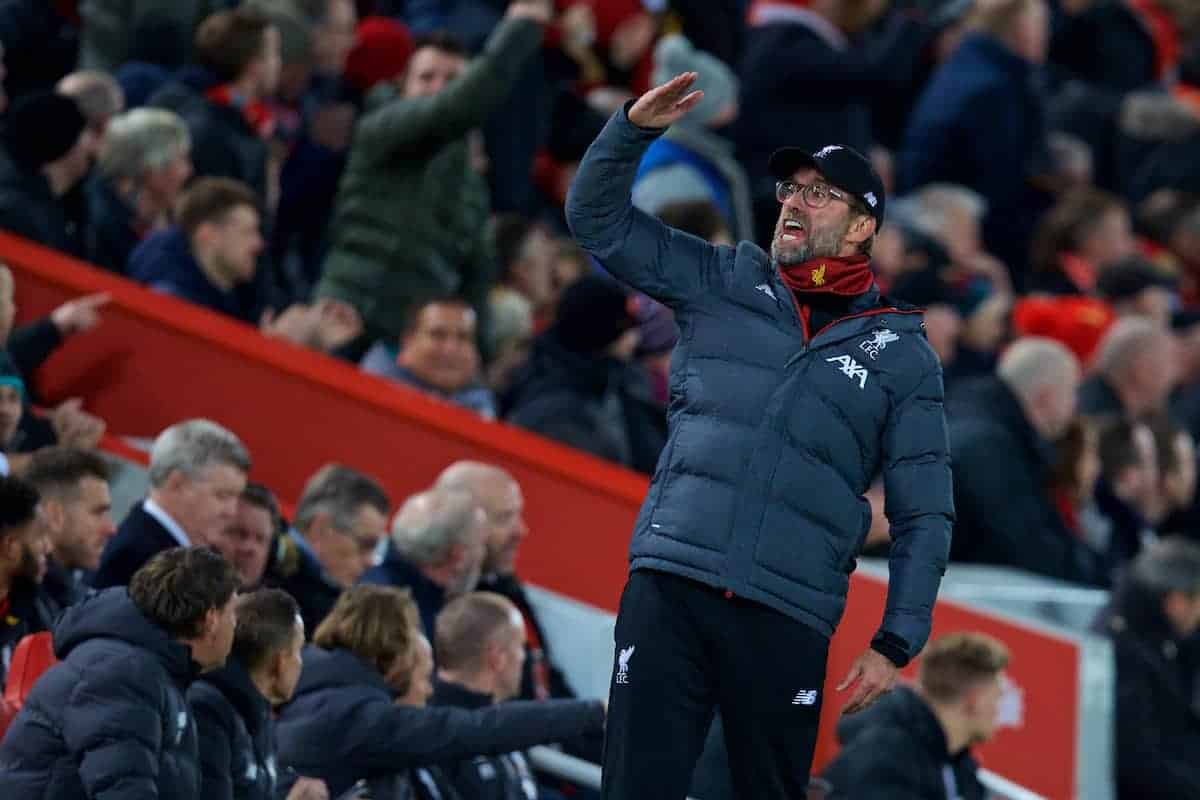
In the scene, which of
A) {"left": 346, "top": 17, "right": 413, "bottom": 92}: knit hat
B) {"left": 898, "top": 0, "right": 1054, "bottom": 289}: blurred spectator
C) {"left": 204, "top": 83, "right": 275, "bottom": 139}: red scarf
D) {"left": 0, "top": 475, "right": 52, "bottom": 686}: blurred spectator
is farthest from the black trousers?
{"left": 898, "top": 0, "right": 1054, "bottom": 289}: blurred spectator

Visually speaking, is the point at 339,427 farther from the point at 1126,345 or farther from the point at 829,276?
the point at 1126,345

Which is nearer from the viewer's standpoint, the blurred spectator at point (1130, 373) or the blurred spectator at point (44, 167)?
the blurred spectator at point (44, 167)

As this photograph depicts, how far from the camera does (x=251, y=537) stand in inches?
324

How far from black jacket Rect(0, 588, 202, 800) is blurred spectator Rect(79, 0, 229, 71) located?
17.3 ft

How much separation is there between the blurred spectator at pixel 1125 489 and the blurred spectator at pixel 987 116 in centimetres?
326

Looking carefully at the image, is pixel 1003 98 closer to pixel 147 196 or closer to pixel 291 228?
pixel 291 228

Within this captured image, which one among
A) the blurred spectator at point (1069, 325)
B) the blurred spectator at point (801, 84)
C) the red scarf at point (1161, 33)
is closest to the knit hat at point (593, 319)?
the blurred spectator at point (801, 84)

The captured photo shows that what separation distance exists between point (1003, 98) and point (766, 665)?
977 cm

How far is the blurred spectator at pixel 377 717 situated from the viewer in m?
7.61

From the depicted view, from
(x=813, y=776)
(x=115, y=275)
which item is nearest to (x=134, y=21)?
(x=115, y=275)

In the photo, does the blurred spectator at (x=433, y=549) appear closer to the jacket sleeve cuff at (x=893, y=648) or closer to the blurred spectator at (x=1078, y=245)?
the jacket sleeve cuff at (x=893, y=648)

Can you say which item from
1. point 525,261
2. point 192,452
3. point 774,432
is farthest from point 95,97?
point 774,432

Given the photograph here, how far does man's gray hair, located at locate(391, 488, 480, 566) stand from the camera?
8.64 metres

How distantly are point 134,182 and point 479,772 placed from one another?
321cm
